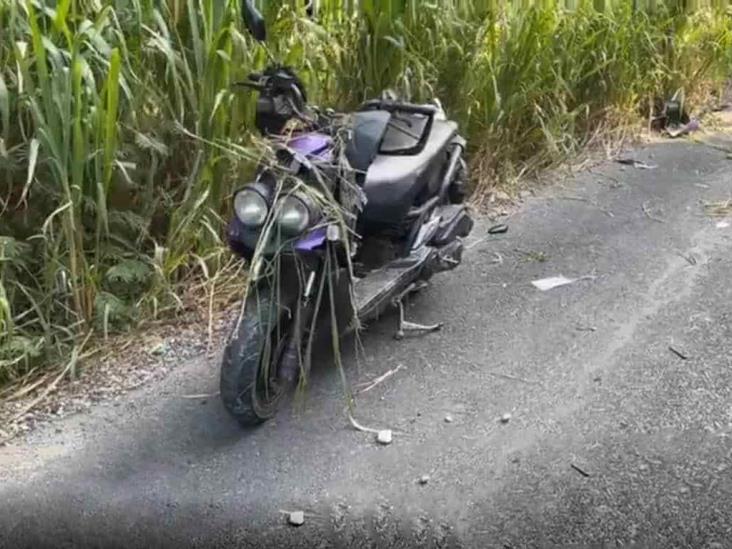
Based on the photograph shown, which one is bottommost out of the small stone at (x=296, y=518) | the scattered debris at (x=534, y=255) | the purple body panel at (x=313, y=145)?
the scattered debris at (x=534, y=255)

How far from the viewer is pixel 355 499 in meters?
2.55

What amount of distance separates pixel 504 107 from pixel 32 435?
274cm

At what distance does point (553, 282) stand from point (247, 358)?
158 cm

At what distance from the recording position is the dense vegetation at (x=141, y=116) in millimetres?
2967

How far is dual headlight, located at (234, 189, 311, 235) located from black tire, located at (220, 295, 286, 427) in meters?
0.22

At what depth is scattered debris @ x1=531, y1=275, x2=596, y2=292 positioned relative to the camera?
3830 millimetres

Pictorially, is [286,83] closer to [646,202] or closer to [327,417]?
[327,417]

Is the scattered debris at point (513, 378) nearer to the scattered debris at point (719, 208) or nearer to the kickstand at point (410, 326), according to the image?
the kickstand at point (410, 326)

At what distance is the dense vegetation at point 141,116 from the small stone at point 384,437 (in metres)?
0.97

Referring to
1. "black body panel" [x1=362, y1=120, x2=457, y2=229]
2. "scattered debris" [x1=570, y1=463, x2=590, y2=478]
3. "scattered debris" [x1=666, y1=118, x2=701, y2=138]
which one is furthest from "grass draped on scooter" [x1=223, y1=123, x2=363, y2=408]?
"scattered debris" [x1=666, y1=118, x2=701, y2=138]

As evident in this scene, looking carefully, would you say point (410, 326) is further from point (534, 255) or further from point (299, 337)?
point (534, 255)

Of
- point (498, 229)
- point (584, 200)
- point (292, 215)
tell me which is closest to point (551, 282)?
point (498, 229)

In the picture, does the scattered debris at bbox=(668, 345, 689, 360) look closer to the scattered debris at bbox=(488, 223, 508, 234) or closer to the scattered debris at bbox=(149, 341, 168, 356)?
the scattered debris at bbox=(488, 223, 508, 234)

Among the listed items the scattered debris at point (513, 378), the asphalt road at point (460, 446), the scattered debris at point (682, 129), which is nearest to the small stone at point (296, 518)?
the asphalt road at point (460, 446)
